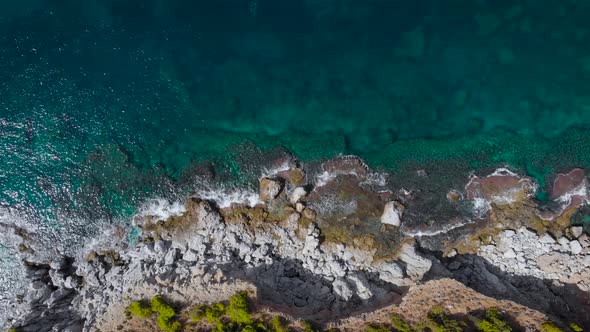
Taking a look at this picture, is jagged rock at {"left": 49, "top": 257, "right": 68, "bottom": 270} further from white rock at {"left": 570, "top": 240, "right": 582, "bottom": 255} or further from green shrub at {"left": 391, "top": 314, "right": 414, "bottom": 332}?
white rock at {"left": 570, "top": 240, "right": 582, "bottom": 255}

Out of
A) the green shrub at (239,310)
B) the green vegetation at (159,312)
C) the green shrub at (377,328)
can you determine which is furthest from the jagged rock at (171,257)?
the green shrub at (377,328)

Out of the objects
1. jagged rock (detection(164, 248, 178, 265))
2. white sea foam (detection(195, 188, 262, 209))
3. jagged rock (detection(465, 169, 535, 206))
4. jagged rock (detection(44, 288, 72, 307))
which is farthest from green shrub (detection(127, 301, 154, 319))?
jagged rock (detection(465, 169, 535, 206))

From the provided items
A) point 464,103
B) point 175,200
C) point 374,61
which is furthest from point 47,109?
point 464,103

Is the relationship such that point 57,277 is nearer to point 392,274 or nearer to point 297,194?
point 297,194

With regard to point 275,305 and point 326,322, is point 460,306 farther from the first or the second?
point 275,305

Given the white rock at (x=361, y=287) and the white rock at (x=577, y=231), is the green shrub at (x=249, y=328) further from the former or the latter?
the white rock at (x=577, y=231)
